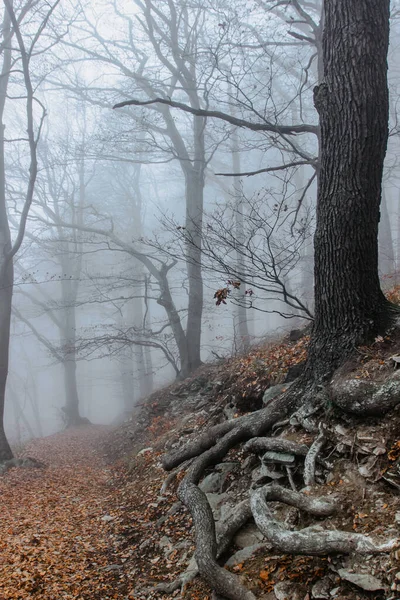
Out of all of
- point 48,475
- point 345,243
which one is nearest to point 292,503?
point 345,243

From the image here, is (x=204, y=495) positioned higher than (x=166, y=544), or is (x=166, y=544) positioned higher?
(x=204, y=495)

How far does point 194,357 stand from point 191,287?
2051 mm

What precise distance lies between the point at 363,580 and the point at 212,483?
7.89ft

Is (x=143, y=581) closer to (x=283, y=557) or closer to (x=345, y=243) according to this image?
(x=283, y=557)

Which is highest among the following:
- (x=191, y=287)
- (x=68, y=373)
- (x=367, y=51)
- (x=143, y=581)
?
(x=367, y=51)

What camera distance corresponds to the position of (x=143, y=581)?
3961 mm

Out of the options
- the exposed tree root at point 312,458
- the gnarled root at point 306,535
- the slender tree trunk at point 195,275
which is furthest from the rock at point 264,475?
the slender tree trunk at point 195,275

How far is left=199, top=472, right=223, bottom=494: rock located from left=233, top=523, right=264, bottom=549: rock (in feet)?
3.29

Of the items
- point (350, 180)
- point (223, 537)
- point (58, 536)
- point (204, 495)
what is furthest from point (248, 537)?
point (350, 180)

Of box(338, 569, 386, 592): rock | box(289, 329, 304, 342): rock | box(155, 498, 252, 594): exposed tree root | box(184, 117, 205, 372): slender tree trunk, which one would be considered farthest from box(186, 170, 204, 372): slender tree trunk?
box(338, 569, 386, 592): rock

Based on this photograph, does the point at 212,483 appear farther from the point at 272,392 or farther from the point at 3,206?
the point at 3,206

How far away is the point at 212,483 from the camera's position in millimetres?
4969

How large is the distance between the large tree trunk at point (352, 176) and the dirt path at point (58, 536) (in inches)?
A: 113

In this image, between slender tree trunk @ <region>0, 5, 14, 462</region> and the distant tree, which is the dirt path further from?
the distant tree
